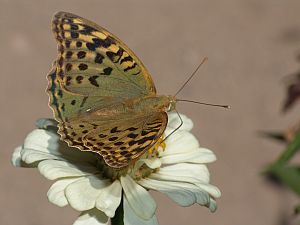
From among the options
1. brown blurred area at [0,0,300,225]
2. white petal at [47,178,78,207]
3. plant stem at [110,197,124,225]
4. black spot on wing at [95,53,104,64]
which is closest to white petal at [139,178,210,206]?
Answer: plant stem at [110,197,124,225]

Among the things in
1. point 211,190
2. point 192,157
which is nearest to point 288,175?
point 192,157

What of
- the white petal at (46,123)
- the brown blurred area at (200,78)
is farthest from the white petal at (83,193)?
the brown blurred area at (200,78)

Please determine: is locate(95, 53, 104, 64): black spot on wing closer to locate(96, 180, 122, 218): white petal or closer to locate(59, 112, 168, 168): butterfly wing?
locate(59, 112, 168, 168): butterfly wing

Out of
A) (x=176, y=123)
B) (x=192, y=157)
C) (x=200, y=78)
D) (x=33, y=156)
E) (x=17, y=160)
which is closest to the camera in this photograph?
(x=33, y=156)

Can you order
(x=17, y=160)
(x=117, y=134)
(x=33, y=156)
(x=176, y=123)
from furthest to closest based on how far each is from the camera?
(x=176, y=123), (x=17, y=160), (x=33, y=156), (x=117, y=134)

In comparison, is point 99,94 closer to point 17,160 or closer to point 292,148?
point 17,160

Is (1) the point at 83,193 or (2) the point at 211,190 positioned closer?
(1) the point at 83,193

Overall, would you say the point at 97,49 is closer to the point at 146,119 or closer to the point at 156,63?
the point at 146,119
